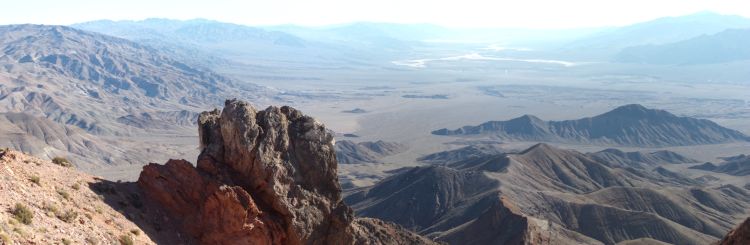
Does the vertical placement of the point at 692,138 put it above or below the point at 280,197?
below

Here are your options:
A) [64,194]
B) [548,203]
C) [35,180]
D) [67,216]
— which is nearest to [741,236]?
[67,216]

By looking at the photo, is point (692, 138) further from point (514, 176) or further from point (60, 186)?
point (60, 186)

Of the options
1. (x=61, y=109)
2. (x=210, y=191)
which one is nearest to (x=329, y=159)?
(x=210, y=191)

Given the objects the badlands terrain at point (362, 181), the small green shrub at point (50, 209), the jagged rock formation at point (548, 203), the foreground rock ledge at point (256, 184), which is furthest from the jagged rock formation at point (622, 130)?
the small green shrub at point (50, 209)

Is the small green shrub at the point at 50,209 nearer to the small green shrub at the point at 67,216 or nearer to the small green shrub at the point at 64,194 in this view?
the small green shrub at the point at 67,216

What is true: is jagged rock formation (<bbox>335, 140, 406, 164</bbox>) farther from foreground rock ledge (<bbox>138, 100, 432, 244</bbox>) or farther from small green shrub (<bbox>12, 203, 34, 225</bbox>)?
small green shrub (<bbox>12, 203, 34, 225</bbox>)

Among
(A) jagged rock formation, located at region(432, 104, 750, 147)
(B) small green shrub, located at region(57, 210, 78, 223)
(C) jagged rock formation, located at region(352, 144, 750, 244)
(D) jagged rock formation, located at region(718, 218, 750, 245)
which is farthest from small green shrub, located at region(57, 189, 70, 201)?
(A) jagged rock formation, located at region(432, 104, 750, 147)
